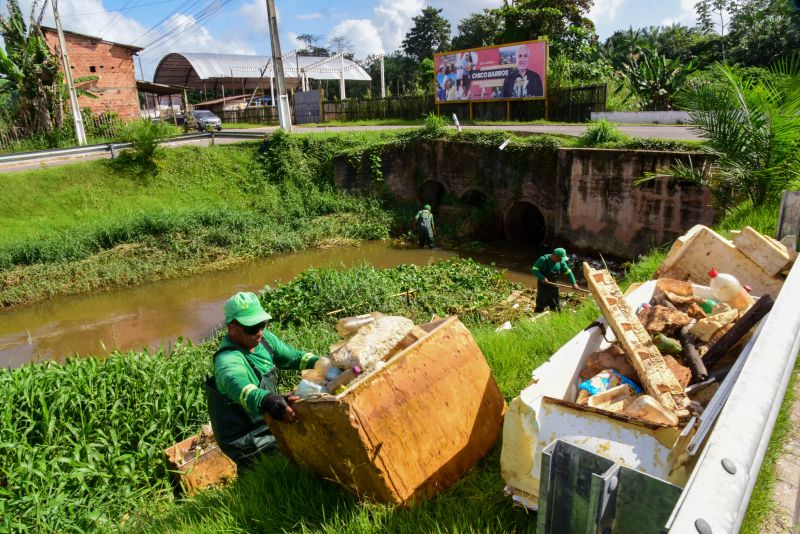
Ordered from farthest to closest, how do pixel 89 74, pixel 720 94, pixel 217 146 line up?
pixel 89 74 → pixel 217 146 → pixel 720 94

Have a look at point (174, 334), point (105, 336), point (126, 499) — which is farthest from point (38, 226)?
point (126, 499)

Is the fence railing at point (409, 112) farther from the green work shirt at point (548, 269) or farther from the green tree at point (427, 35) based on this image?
the green tree at point (427, 35)

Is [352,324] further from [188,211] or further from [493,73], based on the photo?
[493,73]

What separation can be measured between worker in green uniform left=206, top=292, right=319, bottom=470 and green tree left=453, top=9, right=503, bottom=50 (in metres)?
40.0

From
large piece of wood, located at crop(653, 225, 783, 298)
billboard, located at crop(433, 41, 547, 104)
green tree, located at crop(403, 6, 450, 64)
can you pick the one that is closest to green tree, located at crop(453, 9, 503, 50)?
green tree, located at crop(403, 6, 450, 64)

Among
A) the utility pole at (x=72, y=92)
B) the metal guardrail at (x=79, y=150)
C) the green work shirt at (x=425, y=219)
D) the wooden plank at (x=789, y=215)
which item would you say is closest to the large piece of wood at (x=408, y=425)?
the wooden plank at (x=789, y=215)

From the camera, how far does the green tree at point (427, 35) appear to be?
5147 cm

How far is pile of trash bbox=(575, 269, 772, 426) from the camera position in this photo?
2.78m

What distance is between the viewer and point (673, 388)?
2.83 meters

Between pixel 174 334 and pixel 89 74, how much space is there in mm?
22094

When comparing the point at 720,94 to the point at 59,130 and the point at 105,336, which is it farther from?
the point at 59,130

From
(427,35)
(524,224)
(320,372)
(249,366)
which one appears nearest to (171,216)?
(524,224)

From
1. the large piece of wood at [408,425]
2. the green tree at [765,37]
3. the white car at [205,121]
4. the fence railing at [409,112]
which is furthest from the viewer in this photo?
the white car at [205,121]

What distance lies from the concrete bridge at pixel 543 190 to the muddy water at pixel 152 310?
1483mm
